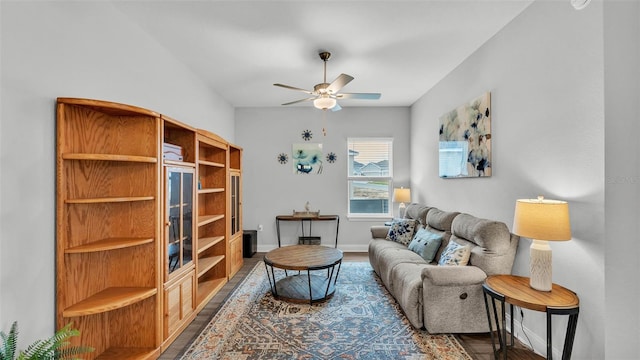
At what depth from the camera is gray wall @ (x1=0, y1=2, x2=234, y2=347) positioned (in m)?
1.47

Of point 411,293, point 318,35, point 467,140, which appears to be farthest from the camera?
point 467,140

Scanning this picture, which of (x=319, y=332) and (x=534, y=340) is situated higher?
(x=534, y=340)

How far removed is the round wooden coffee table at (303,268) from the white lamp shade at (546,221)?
1.82 meters

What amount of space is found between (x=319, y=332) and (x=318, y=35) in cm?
283

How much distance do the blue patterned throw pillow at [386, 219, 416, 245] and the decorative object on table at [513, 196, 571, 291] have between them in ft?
6.56

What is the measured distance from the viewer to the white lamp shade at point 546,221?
166 centimetres

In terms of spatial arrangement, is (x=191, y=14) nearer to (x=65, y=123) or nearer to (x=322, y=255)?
(x=65, y=123)

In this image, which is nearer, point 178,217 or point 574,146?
point 574,146

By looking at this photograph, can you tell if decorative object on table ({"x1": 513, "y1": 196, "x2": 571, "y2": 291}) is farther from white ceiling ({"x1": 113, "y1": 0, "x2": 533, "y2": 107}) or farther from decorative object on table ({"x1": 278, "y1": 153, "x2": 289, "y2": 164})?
decorative object on table ({"x1": 278, "y1": 153, "x2": 289, "y2": 164})

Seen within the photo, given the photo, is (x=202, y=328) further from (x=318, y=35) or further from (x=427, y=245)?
(x=318, y=35)

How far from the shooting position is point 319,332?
2.44 m

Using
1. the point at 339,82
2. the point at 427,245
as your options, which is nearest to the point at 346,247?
the point at 427,245

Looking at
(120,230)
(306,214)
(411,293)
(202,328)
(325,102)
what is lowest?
(202,328)

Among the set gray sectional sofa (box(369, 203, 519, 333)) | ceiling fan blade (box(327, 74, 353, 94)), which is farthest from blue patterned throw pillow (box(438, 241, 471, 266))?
ceiling fan blade (box(327, 74, 353, 94))
